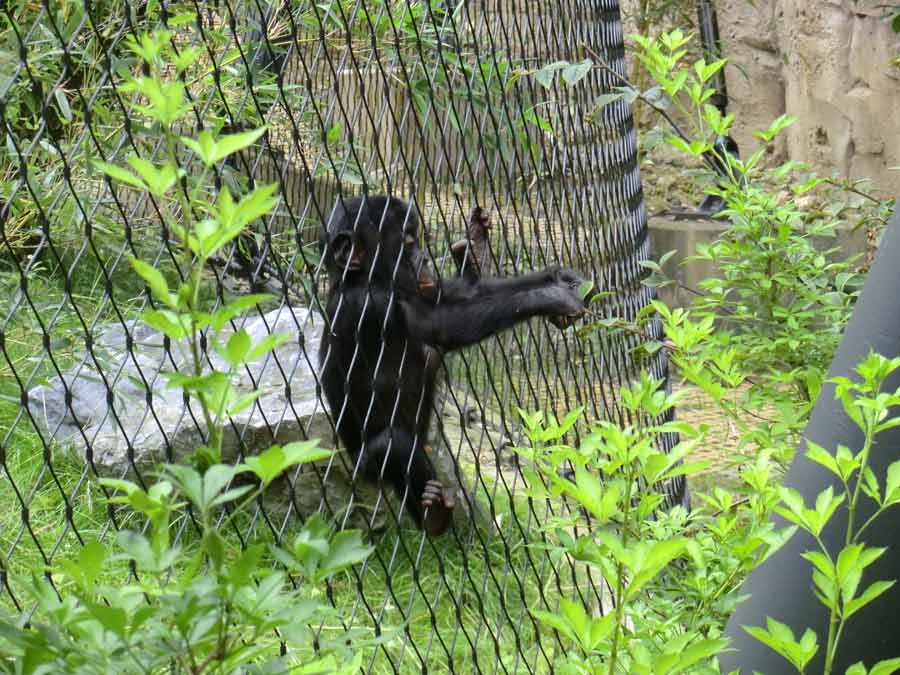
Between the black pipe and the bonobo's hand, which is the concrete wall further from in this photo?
the black pipe

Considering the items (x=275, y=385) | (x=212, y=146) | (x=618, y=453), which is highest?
(x=212, y=146)

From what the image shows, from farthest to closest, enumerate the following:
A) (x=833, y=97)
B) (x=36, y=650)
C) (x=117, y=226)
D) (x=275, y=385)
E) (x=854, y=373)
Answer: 1. (x=833, y=97)
2. (x=275, y=385)
3. (x=117, y=226)
4. (x=854, y=373)
5. (x=36, y=650)

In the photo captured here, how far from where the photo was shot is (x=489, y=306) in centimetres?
351

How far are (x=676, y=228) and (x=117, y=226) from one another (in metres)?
5.47

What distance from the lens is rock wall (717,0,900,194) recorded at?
8.88m

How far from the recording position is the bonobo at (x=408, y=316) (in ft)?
11.1

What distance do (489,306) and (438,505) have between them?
726 millimetres

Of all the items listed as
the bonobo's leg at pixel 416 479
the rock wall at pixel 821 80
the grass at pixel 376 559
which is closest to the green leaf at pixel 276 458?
the grass at pixel 376 559

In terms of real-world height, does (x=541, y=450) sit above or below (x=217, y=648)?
below

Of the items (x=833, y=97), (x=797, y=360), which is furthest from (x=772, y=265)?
(x=833, y=97)

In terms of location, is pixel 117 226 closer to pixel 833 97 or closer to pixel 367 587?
pixel 367 587

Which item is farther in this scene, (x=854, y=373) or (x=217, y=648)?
(x=854, y=373)

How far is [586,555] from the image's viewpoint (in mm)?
1602

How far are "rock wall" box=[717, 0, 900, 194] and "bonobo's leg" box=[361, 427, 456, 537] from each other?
232 inches
